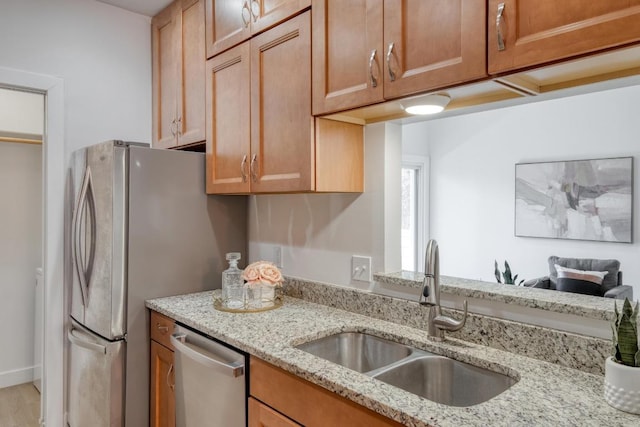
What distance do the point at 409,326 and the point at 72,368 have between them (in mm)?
1789

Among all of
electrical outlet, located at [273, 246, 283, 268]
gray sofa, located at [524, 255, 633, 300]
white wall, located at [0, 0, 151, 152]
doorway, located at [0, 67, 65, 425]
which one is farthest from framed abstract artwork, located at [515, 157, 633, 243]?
doorway, located at [0, 67, 65, 425]

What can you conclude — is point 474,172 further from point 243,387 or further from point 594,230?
point 243,387

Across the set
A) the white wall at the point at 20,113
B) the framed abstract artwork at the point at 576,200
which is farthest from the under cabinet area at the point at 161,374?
the framed abstract artwork at the point at 576,200

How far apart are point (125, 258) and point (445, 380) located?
1.45 meters

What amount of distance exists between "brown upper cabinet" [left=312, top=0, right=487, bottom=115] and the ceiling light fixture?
0.36ft

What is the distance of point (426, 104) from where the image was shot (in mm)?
1457

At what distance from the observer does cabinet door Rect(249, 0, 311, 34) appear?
1663 mm

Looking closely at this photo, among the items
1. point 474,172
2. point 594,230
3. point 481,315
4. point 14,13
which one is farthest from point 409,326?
point 474,172

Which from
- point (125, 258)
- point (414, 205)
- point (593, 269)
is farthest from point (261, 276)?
point (593, 269)

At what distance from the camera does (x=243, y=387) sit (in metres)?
1.46

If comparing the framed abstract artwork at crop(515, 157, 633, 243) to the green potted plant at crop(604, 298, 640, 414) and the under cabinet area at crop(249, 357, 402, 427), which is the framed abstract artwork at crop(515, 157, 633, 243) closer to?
the green potted plant at crop(604, 298, 640, 414)

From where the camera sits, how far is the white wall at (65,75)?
7.29ft

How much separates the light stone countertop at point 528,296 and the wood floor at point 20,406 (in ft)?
8.30

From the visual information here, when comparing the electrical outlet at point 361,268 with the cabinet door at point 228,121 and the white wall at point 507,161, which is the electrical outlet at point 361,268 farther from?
the white wall at point 507,161
